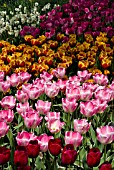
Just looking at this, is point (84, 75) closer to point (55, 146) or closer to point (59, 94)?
point (59, 94)

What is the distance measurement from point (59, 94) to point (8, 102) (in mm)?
1093

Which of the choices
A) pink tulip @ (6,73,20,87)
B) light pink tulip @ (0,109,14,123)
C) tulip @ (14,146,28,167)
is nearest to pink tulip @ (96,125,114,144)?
tulip @ (14,146,28,167)

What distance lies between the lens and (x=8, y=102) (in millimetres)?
3789

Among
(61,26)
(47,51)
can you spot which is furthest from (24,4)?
(47,51)

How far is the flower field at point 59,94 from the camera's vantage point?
304 centimetres

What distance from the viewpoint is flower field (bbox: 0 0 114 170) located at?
3.04 m

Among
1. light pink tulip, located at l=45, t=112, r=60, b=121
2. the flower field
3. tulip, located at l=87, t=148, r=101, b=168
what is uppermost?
tulip, located at l=87, t=148, r=101, b=168

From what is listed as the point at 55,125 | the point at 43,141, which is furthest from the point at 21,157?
the point at 55,125

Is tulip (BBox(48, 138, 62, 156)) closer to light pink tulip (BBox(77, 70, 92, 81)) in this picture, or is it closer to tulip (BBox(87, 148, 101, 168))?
tulip (BBox(87, 148, 101, 168))

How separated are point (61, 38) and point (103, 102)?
115 inches

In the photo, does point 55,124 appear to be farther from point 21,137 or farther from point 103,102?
point 103,102

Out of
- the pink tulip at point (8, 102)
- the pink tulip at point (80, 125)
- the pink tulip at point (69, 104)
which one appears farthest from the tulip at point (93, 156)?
the pink tulip at point (8, 102)

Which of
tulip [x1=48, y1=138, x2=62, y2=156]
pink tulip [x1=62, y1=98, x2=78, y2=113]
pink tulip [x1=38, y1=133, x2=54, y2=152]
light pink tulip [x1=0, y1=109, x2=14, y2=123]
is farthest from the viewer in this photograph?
pink tulip [x1=62, y1=98, x2=78, y2=113]

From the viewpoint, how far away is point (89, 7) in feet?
28.0
